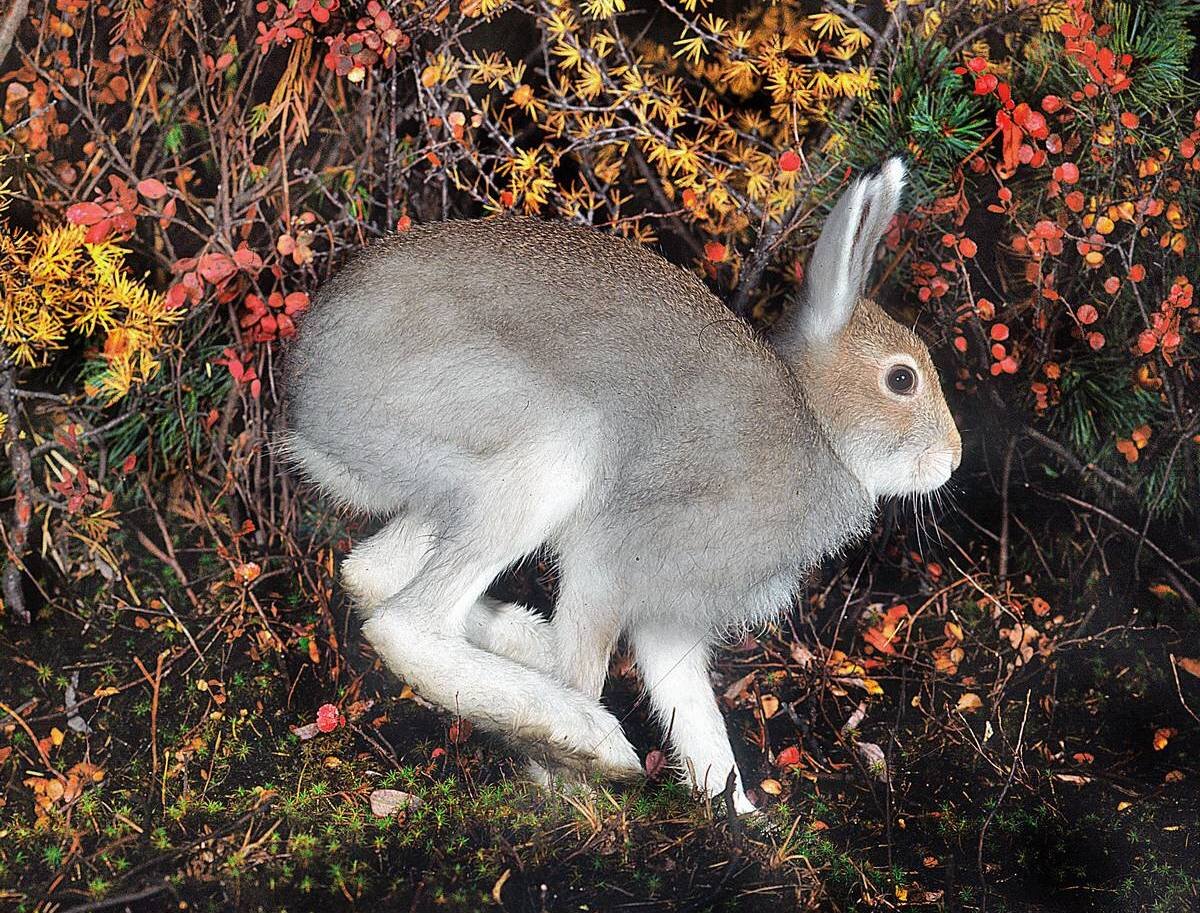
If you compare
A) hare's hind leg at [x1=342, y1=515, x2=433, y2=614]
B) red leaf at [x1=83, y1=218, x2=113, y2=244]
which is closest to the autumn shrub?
red leaf at [x1=83, y1=218, x2=113, y2=244]

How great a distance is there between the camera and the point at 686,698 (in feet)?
6.22

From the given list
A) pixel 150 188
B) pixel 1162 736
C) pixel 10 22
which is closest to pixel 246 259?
pixel 150 188

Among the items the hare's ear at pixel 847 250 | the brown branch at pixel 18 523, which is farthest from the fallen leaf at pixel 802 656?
the brown branch at pixel 18 523

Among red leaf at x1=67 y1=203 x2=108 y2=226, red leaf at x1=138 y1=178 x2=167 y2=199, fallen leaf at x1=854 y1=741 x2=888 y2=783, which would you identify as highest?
red leaf at x1=138 y1=178 x2=167 y2=199

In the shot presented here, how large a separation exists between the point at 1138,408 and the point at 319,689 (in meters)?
1.42

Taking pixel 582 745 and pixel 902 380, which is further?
pixel 902 380

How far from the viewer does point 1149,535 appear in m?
2.06

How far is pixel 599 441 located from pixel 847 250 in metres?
0.44

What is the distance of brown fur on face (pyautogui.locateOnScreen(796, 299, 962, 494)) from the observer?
1.85 meters

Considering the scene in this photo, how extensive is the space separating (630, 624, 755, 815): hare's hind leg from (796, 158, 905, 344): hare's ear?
513 mm

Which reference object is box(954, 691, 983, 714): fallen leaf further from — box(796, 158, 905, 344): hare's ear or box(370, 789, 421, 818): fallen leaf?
box(370, 789, 421, 818): fallen leaf

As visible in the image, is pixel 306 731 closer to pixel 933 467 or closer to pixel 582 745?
pixel 582 745

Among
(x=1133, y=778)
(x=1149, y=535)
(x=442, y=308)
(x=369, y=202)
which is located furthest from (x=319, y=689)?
(x=1149, y=535)

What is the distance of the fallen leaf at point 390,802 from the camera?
162cm
